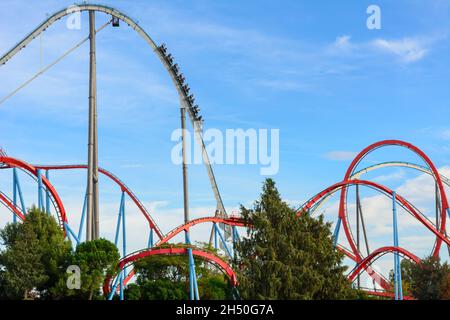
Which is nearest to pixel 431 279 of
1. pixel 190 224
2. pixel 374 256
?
pixel 374 256

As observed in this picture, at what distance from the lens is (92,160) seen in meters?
35.2

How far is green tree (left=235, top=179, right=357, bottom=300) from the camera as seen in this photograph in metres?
27.0

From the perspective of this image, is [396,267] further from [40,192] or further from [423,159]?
[40,192]

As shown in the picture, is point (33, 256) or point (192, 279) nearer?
point (192, 279)

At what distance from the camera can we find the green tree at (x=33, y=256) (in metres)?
34.5

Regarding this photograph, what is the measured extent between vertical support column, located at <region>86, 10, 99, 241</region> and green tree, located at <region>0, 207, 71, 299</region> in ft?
5.91

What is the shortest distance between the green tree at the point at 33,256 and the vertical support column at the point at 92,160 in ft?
5.91

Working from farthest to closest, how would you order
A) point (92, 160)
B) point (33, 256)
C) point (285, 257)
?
point (92, 160) < point (33, 256) < point (285, 257)

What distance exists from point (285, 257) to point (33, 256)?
13.9 m

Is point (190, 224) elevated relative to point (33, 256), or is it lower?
elevated
